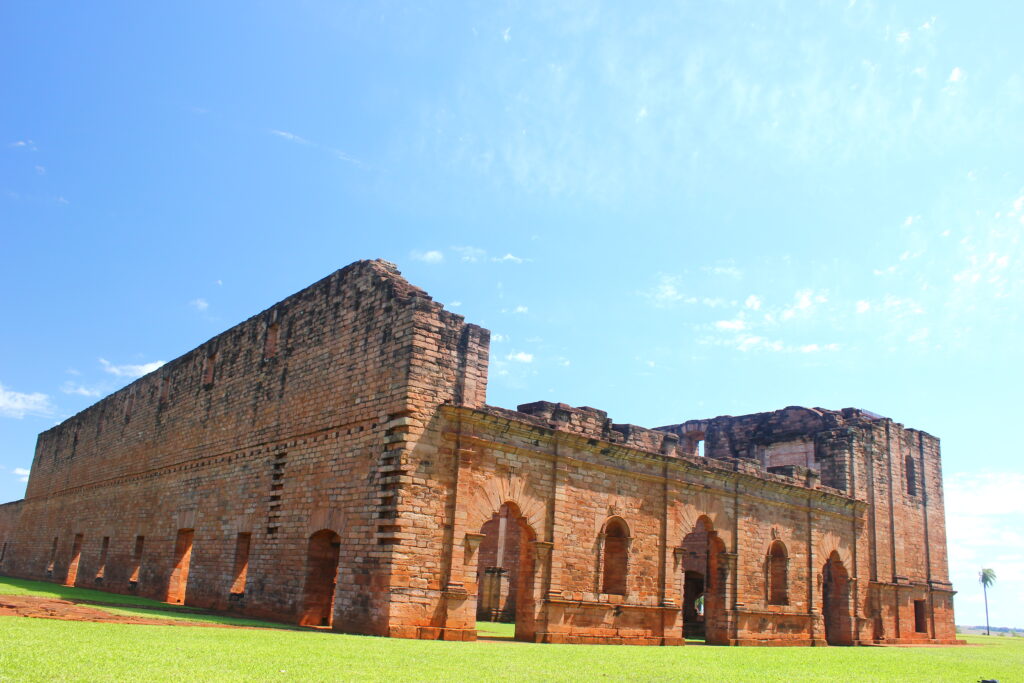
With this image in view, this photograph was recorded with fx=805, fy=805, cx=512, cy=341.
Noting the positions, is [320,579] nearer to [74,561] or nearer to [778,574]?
[778,574]

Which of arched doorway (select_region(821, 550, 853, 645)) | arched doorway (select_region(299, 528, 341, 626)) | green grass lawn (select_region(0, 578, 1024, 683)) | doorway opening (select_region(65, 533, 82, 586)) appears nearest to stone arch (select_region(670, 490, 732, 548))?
green grass lawn (select_region(0, 578, 1024, 683))

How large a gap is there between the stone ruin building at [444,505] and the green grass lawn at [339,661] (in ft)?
6.61

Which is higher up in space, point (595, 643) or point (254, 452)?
point (254, 452)

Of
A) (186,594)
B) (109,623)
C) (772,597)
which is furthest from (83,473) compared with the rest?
(772,597)

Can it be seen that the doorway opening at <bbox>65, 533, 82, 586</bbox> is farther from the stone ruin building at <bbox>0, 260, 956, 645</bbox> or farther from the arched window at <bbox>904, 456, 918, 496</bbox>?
the arched window at <bbox>904, 456, 918, 496</bbox>

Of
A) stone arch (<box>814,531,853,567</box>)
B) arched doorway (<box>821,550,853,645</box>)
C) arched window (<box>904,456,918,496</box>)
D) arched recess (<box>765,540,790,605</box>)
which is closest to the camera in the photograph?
arched recess (<box>765,540,790,605</box>)

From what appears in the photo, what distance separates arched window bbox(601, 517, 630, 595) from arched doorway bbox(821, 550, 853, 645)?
929 centimetres

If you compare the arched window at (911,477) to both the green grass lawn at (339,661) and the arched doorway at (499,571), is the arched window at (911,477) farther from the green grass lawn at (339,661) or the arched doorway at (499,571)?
the green grass lawn at (339,661)

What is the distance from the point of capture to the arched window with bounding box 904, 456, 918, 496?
29.6 m

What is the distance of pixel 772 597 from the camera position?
73.2 feet

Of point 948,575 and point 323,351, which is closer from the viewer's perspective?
point 323,351

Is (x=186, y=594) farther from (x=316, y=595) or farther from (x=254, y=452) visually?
(x=316, y=595)

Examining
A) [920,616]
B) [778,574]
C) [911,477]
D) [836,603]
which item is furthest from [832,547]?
[911,477]

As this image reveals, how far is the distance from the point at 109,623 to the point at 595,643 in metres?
9.30
